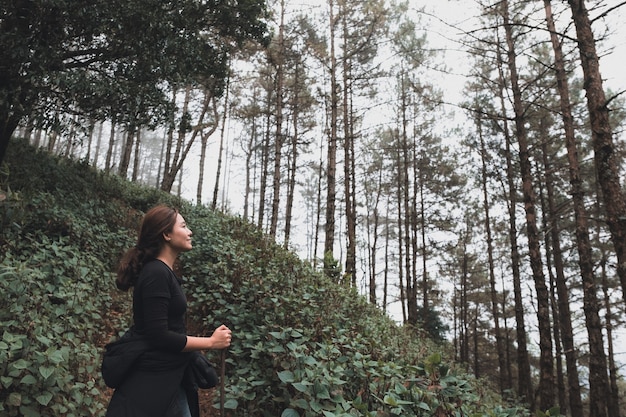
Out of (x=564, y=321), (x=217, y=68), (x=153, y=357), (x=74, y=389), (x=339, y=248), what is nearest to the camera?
(x=153, y=357)

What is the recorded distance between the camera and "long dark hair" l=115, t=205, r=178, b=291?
198 cm

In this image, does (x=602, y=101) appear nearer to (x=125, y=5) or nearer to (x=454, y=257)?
(x=125, y=5)

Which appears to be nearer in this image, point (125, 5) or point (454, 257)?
point (125, 5)

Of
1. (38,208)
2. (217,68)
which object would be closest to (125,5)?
(217,68)

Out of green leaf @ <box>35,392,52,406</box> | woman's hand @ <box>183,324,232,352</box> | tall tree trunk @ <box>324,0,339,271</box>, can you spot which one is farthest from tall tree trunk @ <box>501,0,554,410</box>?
green leaf @ <box>35,392,52,406</box>

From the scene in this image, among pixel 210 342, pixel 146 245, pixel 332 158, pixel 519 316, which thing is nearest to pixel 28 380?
pixel 146 245

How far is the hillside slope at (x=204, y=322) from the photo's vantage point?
2963 millimetres

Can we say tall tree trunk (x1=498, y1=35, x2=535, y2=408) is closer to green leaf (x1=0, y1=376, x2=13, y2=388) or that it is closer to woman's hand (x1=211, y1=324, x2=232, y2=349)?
woman's hand (x1=211, y1=324, x2=232, y2=349)

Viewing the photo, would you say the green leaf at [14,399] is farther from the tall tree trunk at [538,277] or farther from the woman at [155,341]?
the tall tree trunk at [538,277]

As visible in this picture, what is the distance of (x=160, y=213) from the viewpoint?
6.86 feet

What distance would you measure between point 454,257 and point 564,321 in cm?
1120

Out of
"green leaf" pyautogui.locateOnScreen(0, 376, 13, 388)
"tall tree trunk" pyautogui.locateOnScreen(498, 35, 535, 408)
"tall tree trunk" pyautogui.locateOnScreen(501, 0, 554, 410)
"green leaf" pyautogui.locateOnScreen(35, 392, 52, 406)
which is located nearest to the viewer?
"green leaf" pyautogui.locateOnScreen(0, 376, 13, 388)

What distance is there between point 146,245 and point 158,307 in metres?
0.43

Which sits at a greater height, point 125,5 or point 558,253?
point 125,5
